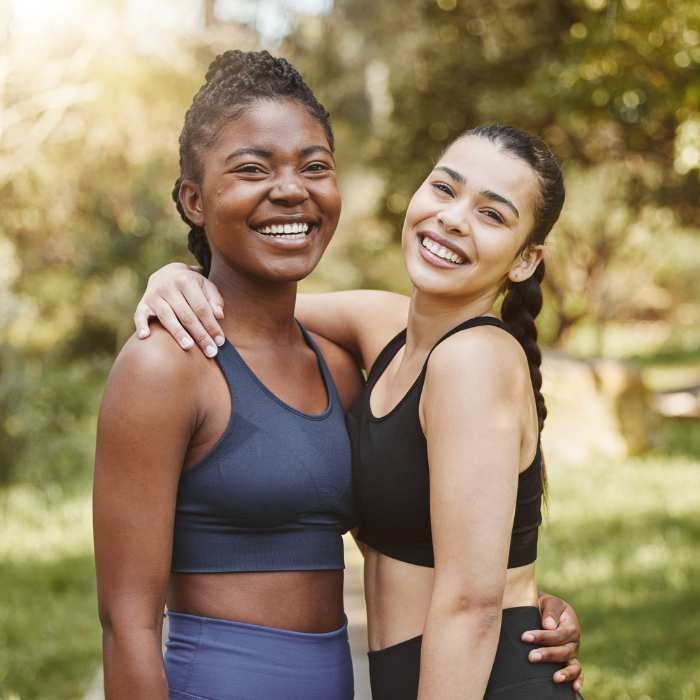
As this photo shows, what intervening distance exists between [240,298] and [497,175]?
641mm

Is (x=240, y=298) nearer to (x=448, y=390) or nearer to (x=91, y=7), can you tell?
(x=448, y=390)

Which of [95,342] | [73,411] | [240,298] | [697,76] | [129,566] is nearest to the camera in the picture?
[129,566]

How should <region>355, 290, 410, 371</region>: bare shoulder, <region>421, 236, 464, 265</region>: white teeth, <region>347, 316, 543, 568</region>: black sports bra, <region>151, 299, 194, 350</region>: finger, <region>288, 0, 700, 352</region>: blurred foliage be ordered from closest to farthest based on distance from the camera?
<region>151, 299, 194, 350</region>: finger < <region>347, 316, 543, 568</region>: black sports bra < <region>421, 236, 464, 265</region>: white teeth < <region>355, 290, 410, 371</region>: bare shoulder < <region>288, 0, 700, 352</region>: blurred foliage

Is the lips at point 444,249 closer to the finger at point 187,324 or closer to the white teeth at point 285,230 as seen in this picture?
the white teeth at point 285,230

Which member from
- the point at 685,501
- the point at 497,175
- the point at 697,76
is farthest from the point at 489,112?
the point at 497,175

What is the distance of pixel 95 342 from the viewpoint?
1652 centimetres

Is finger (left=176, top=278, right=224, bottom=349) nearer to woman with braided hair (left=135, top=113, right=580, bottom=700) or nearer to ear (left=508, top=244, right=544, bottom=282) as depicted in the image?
woman with braided hair (left=135, top=113, right=580, bottom=700)

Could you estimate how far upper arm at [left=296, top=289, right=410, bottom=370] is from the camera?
2.90 meters

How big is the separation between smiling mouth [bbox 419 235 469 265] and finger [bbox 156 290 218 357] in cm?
54

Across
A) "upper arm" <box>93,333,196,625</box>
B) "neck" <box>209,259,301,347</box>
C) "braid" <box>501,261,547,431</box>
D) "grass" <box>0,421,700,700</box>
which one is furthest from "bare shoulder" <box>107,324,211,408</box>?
"grass" <box>0,421,700,700</box>

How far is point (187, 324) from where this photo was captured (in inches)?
90.2

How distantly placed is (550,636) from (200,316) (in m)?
1.03

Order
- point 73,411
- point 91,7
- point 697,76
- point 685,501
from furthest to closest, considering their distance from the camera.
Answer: point 91,7, point 73,411, point 685,501, point 697,76

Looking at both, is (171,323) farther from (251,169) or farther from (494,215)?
(494,215)
